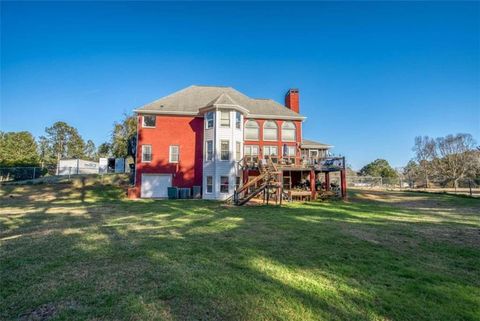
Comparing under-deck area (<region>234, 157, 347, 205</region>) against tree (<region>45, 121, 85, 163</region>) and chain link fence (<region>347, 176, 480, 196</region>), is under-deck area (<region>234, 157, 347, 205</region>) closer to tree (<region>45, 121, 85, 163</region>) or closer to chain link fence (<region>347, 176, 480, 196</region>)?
chain link fence (<region>347, 176, 480, 196</region>)

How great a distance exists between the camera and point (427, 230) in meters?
8.33

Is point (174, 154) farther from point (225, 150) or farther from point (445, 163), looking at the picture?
point (445, 163)

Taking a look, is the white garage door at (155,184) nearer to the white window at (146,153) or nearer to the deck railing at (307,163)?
the white window at (146,153)

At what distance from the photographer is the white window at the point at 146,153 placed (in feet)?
72.1

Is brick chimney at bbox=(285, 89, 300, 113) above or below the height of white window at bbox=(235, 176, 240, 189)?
above

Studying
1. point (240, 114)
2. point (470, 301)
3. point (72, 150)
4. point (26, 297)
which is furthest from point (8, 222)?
point (72, 150)

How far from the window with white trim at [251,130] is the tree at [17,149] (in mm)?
34115

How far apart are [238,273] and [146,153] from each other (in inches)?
768

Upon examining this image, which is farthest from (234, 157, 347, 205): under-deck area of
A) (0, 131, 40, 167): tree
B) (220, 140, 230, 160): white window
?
(0, 131, 40, 167): tree

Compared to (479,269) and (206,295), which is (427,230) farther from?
(206,295)

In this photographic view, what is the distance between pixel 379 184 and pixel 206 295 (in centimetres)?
4912

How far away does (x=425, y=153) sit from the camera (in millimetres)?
56156

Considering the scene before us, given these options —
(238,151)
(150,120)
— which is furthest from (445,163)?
(150,120)

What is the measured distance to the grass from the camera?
3.31 metres
